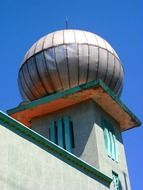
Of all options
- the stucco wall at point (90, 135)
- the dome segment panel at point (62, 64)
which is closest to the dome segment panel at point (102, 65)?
the stucco wall at point (90, 135)

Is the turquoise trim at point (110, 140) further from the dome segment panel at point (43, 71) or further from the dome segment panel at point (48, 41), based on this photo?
the dome segment panel at point (48, 41)

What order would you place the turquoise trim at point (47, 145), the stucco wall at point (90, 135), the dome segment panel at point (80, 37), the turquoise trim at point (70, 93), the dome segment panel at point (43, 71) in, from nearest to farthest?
the turquoise trim at point (47, 145) < the stucco wall at point (90, 135) < the turquoise trim at point (70, 93) < the dome segment panel at point (43, 71) < the dome segment panel at point (80, 37)

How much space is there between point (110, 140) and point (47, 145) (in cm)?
606

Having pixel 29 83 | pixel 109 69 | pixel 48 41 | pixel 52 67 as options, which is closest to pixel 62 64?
pixel 52 67

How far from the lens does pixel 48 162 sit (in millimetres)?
11109

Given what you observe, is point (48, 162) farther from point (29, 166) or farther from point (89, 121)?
point (89, 121)

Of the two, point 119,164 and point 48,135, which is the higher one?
point 48,135

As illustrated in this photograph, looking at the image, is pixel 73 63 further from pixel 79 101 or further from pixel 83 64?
pixel 79 101

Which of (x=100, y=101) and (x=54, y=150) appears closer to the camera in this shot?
(x=54, y=150)

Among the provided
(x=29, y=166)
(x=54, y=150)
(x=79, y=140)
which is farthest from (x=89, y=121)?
(x=29, y=166)

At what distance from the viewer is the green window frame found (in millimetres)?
16219

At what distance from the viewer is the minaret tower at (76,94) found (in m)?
16.1

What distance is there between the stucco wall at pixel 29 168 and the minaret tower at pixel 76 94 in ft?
13.6

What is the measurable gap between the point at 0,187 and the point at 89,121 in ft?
24.1
